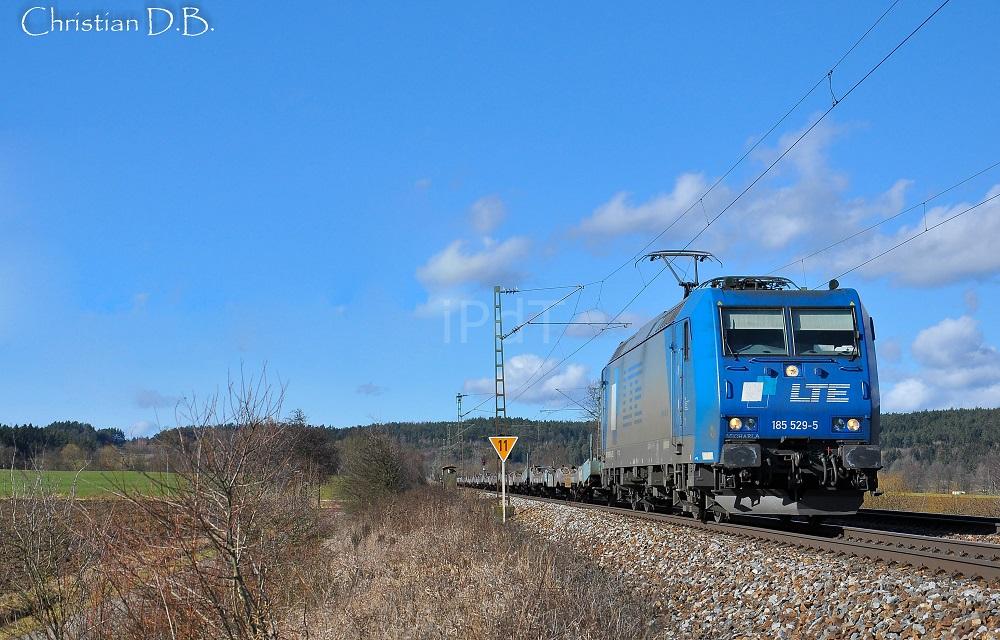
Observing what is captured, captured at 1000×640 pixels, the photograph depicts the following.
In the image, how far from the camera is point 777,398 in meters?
15.7

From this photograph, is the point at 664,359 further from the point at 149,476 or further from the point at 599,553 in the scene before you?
the point at 149,476

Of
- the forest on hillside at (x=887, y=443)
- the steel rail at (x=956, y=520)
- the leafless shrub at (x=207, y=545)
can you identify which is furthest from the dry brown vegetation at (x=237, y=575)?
the forest on hillside at (x=887, y=443)

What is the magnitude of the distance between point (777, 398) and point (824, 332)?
1506 mm

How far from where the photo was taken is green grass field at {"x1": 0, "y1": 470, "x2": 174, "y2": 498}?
10188mm

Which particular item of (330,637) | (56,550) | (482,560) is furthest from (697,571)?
(56,550)

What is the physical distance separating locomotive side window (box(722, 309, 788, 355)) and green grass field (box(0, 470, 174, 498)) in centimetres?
968

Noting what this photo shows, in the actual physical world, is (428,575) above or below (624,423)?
below

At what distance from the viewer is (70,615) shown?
47.5 feet

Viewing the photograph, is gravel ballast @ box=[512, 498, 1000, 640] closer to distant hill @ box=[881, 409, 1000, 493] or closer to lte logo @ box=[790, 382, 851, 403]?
lte logo @ box=[790, 382, 851, 403]

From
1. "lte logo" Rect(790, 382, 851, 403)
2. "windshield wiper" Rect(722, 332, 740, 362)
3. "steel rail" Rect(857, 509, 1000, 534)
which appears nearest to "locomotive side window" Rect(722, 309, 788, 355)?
"windshield wiper" Rect(722, 332, 740, 362)

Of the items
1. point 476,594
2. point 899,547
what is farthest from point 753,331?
point 476,594

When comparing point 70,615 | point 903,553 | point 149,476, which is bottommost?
point 70,615

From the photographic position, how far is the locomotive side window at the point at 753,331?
52.8ft

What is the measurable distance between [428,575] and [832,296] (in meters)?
8.34
